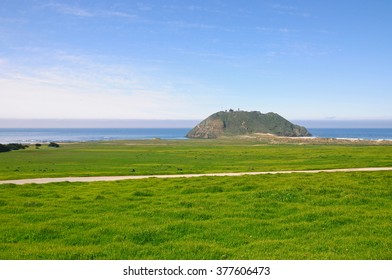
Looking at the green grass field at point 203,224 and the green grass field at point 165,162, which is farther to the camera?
the green grass field at point 165,162

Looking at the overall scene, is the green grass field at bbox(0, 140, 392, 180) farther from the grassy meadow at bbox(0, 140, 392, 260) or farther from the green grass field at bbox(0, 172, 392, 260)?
the green grass field at bbox(0, 172, 392, 260)

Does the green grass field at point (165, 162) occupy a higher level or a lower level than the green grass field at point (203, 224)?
lower

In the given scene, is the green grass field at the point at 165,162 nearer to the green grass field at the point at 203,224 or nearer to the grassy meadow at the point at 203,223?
the grassy meadow at the point at 203,223

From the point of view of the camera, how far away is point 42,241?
16094 mm

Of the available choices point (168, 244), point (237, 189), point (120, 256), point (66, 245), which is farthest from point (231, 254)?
point (237, 189)

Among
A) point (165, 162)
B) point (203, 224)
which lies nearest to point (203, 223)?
point (203, 224)

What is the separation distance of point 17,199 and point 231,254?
1826 cm

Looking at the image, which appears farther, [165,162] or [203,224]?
[165,162]

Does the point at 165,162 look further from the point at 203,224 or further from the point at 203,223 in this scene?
the point at 203,224

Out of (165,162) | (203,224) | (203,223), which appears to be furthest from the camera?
(165,162)

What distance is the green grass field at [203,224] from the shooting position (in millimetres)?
14172

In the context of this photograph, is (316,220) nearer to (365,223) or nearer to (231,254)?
(365,223)

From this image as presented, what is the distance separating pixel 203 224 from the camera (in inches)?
714

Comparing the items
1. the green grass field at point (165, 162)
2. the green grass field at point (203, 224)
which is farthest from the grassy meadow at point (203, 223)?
the green grass field at point (165, 162)
